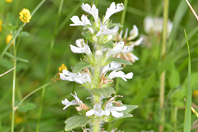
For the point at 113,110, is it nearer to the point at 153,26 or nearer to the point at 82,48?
the point at 82,48

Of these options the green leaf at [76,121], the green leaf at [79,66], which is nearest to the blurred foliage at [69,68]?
the green leaf at [76,121]

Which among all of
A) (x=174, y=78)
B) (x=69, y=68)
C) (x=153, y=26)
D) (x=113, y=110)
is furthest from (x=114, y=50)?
(x=69, y=68)

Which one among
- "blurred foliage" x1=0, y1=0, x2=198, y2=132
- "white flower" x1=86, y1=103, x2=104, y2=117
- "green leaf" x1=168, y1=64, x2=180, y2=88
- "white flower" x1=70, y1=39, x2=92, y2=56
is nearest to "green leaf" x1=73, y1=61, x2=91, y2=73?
"white flower" x1=70, y1=39, x2=92, y2=56

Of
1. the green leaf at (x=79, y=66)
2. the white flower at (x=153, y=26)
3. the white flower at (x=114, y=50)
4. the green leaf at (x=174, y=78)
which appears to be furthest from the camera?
the white flower at (x=153, y=26)

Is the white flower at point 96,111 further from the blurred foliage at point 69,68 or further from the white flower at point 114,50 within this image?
the blurred foliage at point 69,68

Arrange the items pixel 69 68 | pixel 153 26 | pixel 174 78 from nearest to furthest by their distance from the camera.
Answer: pixel 174 78, pixel 153 26, pixel 69 68

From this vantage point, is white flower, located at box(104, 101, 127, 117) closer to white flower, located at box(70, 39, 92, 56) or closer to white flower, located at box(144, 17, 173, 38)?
white flower, located at box(70, 39, 92, 56)

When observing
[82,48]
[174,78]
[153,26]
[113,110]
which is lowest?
[113,110]

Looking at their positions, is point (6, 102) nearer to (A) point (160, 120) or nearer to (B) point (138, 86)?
(B) point (138, 86)

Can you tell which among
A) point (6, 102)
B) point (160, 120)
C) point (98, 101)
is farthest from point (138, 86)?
point (6, 102)
